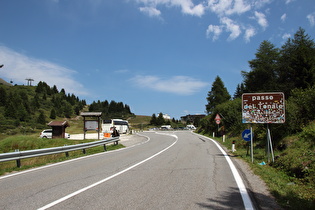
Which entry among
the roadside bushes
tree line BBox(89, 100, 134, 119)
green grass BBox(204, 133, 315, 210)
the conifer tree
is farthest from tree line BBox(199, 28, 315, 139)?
tree line BBox(89, 100, 134, 119)

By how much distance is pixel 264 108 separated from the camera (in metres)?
11.7

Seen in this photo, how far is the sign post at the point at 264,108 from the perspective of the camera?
1137 centimetres

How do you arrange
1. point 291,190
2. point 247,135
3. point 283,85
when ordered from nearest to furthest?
1. point 291,190
2. point 247,135
3. point 283,85

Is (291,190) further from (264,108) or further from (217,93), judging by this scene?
(217,93)

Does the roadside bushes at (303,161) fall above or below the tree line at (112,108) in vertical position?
below

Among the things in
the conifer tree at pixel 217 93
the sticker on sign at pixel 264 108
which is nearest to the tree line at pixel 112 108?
the conifer tree at pixel 217 93

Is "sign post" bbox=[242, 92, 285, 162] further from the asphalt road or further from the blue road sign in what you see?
the asphalt road

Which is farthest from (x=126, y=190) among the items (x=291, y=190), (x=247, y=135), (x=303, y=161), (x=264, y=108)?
(x=264, y=108)

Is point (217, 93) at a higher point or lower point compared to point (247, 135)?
higher

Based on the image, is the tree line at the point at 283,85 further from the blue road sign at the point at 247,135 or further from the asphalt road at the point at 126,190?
the asphalt road at the point at 126,190

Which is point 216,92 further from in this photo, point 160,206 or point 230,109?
point 160,206

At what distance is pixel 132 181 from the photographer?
23.2 ft

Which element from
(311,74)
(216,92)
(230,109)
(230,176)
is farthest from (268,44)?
(230,176)

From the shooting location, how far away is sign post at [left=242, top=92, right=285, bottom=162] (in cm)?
1137
